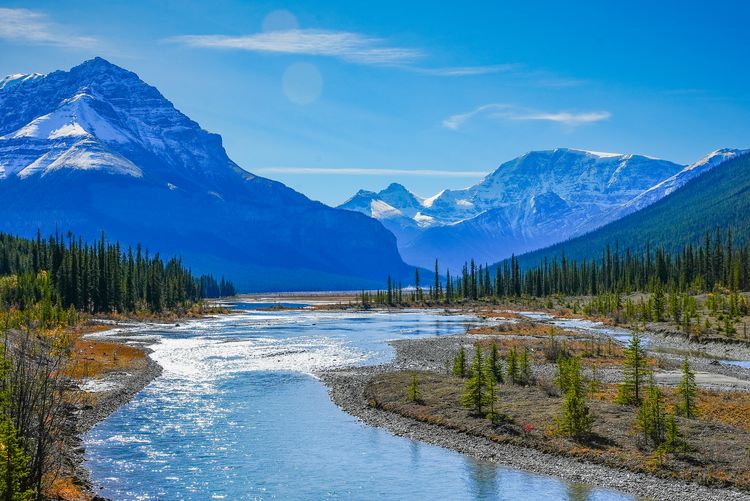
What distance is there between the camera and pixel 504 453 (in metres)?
32.4

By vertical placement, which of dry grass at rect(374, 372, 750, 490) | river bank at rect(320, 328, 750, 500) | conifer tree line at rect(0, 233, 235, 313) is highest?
conifer tree line at rect(0, 233, 235, 313)

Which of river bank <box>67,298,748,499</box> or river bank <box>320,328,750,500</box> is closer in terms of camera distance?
river bank <box>320,328,750,500</box>

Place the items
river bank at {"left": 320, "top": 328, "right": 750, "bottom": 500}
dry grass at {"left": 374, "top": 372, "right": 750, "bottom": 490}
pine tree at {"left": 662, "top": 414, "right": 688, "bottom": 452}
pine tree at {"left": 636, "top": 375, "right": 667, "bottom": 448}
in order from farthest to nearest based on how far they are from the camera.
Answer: pine tree at {"left": 636, "top": 375, "right": 667, "bottom": 448}, pine tree at {"left": 662, "top": 414, "right": 688, "bottom": 452}, dry grass at {"left": 374, "top": 372, "right": 750, "bottom": 490}, river bank at {"left": 320, "top": 328, "right": 750, "bottom": 500}

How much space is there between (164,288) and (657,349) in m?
124

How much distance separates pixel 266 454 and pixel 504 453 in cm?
1184

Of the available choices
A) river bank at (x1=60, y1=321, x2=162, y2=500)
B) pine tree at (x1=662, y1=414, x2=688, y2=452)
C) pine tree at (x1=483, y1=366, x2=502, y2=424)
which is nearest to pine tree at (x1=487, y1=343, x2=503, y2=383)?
pine tree at (x1=483, y1=366, x2=502, y2=424)

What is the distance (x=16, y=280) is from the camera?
398 feet

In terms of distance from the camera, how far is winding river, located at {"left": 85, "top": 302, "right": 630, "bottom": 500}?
27500mm

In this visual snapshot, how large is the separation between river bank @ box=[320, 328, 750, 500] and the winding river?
2.94 feet

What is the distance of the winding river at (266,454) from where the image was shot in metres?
27.5

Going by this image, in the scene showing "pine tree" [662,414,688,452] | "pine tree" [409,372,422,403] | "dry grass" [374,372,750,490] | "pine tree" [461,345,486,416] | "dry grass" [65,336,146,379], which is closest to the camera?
"dry grass" [374,372,750,490]

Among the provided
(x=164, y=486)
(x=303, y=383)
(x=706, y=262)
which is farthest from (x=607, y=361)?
(x=706, y=262)

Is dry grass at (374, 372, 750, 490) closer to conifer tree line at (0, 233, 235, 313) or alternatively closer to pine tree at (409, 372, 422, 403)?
pine tree at (409, 372, 422, 403)

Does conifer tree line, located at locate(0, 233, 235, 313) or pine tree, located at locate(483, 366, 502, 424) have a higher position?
conifer tree line, located at locate(0, 233, 235, 313)
